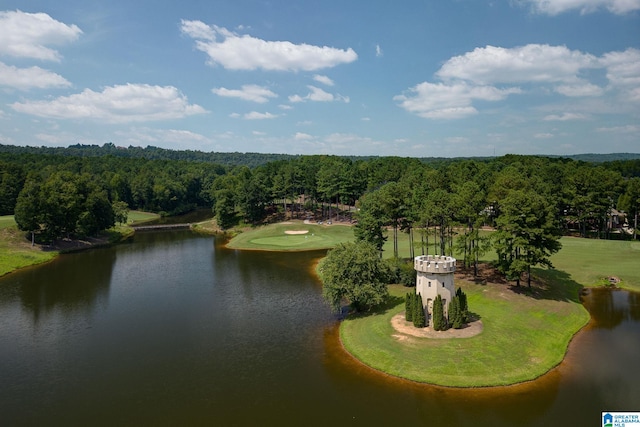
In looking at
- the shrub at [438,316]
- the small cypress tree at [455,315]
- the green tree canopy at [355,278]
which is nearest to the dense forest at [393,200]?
the small cypress tree at [455,315]

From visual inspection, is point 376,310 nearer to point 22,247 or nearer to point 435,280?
point 435,280

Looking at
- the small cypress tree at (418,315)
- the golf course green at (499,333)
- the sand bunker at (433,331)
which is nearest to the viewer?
the golf course green at (499,333)

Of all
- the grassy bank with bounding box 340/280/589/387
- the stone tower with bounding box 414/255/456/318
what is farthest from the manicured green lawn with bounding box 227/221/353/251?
the stone tower with bounding box 414/255/456/318

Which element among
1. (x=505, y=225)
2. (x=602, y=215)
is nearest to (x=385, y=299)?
(x=505, y=225)

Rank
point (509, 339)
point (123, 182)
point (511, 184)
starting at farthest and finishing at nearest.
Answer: point (123, 182), point (511, 184), point (509, 339)

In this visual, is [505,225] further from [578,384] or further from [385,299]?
[578,384]

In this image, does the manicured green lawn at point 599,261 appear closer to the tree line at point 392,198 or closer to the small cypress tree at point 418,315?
the tree line at point 392,198

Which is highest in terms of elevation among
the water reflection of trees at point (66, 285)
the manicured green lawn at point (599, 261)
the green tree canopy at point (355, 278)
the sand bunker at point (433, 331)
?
the green tree canopy at point (355, 278)
